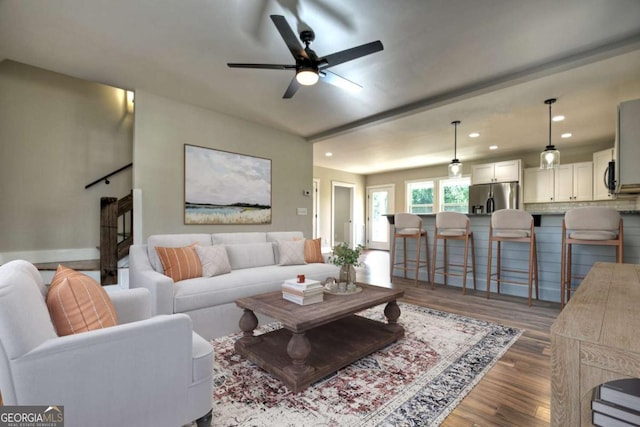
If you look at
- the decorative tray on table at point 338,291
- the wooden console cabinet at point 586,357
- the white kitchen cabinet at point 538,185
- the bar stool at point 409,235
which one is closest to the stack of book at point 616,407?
the wooden console cabinet at point 586,357

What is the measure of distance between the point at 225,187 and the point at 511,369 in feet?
13.2

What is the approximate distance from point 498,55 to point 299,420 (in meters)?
3.40

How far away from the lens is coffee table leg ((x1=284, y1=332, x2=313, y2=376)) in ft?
5.52

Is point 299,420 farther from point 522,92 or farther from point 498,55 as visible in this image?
point 522,92

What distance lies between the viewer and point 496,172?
21.2ft

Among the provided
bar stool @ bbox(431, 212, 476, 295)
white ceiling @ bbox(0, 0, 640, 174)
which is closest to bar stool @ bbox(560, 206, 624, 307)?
bar stool @ bbox(431, 212, 476, 295)

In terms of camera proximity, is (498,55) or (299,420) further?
(498,55)

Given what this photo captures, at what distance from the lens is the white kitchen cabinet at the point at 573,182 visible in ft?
17.9

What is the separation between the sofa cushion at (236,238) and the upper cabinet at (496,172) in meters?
5.49

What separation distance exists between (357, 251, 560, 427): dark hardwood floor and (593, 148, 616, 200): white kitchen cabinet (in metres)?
3.27

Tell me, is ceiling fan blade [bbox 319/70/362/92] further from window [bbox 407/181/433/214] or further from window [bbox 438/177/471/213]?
window [bbox 407/181/433/214]

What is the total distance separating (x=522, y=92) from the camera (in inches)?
137

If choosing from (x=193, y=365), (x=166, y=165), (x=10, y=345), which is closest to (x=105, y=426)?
(x=193, y=365)

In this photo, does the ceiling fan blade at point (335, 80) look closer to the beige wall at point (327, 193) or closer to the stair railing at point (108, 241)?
the stair railing at point (108, 241)
